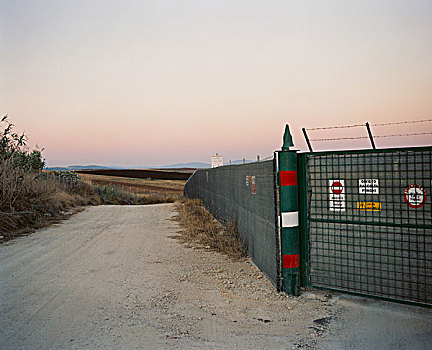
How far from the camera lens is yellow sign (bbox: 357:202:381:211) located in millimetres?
5336

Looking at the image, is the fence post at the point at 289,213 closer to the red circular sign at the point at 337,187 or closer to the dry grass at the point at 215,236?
the red circular sign at the point at 337,187

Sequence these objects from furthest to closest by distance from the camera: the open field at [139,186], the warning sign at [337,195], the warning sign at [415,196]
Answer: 1. the open field at [139,186]
2. the warning sign at [337,195]
3. the warning sign at [415,196]

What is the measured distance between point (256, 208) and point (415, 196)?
3.13 metres

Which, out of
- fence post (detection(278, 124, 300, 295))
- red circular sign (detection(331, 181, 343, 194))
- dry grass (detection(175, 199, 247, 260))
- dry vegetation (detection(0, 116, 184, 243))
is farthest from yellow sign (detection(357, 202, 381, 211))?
dry vegetation (detection(0, 116, 184, 243))

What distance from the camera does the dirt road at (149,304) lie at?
14.8ft

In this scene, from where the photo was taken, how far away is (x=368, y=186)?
17.7 ft

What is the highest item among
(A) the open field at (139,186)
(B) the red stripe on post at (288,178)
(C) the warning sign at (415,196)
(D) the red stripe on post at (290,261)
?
(B) the red stripe on post at (288,178)

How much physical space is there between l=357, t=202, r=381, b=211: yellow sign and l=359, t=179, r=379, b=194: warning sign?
0.14 m

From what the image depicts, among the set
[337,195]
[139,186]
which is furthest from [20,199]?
[139,186]

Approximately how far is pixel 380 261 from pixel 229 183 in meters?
6.38

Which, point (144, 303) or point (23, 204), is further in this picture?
point (23, 204)

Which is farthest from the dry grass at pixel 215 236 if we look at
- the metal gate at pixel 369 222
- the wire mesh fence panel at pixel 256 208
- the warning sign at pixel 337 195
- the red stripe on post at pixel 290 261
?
the warning sign at pixel 337 195

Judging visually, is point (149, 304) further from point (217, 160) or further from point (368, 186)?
point (217, 160)

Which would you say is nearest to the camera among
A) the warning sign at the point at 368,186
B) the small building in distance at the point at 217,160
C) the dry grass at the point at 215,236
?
the warning sign at the point at 368,186
